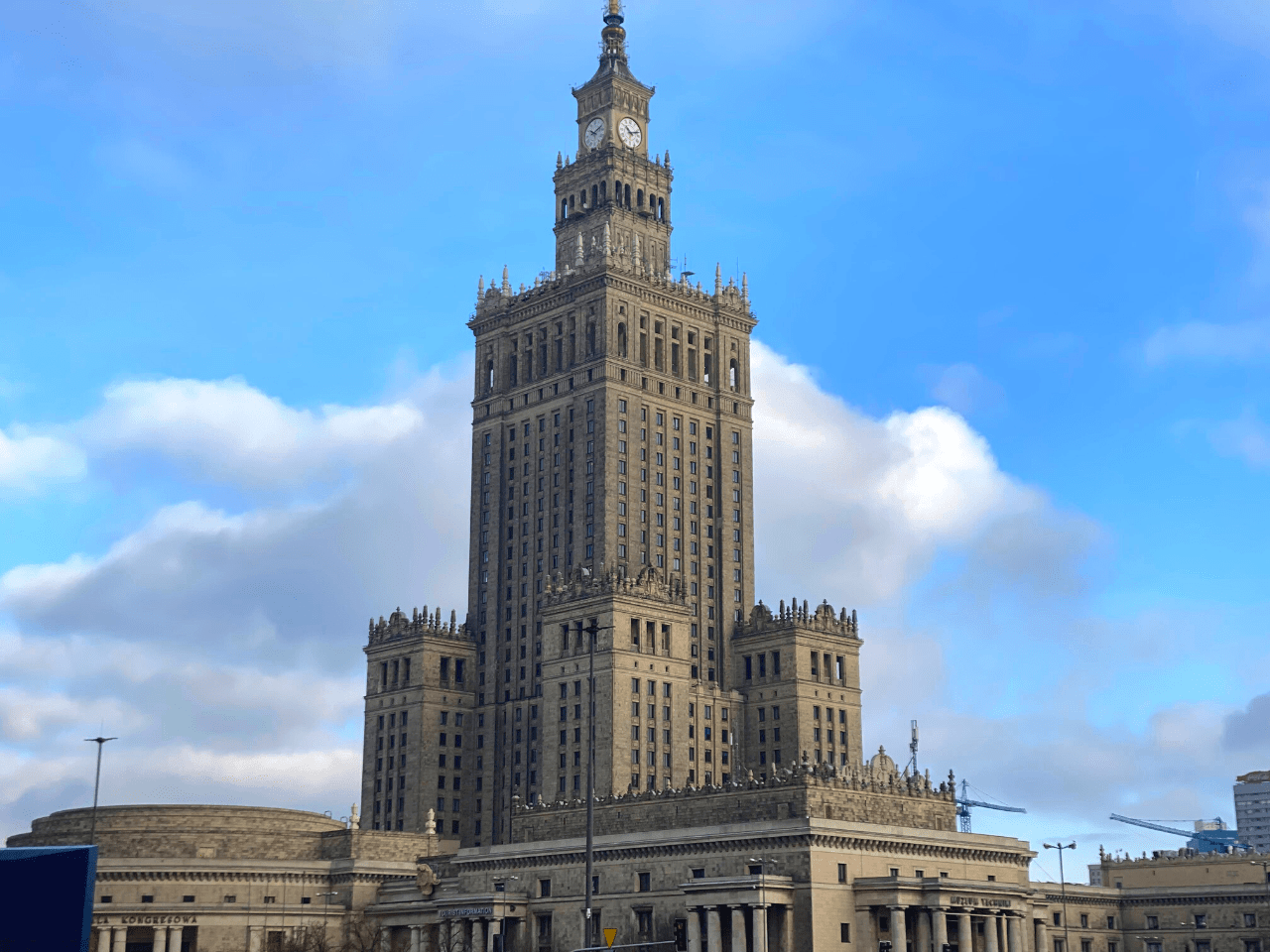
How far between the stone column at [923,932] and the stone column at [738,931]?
14.1m

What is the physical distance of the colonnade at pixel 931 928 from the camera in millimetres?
126750

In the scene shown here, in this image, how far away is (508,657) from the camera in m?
199

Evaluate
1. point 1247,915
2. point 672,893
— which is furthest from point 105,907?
point 1247,915

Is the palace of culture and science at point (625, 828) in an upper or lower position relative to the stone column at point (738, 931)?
Result: upper

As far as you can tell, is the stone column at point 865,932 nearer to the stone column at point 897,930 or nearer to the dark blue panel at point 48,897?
the stone column at point 897,930

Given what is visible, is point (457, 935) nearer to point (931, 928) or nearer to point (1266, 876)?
point (931, 928)

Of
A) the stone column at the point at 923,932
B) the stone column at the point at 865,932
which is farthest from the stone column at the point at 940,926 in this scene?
the stone column at the point at 865,932

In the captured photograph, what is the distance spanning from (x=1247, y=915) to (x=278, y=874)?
4028 inches

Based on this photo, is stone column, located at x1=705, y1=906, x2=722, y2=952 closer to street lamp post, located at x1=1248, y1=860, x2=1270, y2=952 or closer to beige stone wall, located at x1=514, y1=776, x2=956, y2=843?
beige stone wall, located at x1=514, y1=776, x2=956, y2=843

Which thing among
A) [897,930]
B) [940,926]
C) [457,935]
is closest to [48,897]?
[457,935]

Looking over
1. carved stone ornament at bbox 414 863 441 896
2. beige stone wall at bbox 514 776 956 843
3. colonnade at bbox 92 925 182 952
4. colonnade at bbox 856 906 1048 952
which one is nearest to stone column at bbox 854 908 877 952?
colonnade at bbox 856 906 1048 952

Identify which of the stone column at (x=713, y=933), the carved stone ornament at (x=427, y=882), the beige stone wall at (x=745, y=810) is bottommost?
the stone column at (x=713, y=933)

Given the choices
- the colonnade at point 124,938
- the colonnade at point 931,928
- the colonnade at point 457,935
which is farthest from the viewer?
the colonnade at point 124,938

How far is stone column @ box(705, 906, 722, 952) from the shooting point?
12688 cm
